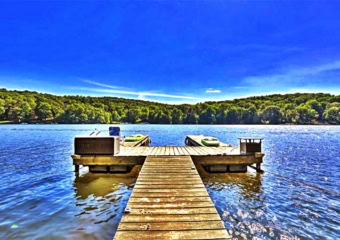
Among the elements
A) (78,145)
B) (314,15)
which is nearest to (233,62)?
(314,15)

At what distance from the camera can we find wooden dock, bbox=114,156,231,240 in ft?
10.7

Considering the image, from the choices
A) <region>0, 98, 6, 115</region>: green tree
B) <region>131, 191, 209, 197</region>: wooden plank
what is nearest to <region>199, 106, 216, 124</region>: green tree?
<region>0, 98, 6, 115</region>: green tree

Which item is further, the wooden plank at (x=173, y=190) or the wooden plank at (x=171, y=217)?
the wooden plank at (x=173, y=190)

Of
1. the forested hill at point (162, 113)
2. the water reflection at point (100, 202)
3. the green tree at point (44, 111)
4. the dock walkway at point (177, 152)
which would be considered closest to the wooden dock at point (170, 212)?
the water reflection at point (100, 202)

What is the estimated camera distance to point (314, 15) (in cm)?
1995

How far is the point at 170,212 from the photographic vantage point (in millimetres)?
4020

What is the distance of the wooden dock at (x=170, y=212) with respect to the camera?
327 centimetres

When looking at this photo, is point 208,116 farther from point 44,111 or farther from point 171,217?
point 171,217

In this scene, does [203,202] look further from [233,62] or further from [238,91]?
[238,91]

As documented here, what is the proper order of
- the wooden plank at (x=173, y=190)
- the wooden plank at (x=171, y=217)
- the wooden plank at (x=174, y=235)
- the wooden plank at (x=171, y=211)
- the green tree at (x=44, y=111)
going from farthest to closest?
the green tree at (x=44, y=111)
the wooden plank at (x=173, y=190)
the wooden plank at (x=171, y=211)
the wooden plank at (x=171, y=217)
the wooden plank at (x=174, y=235)

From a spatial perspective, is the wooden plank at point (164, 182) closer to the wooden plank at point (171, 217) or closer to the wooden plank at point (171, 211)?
the wooden plank at point (171, 211)

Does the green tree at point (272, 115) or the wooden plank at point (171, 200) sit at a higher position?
the green tree at point (272, 115)

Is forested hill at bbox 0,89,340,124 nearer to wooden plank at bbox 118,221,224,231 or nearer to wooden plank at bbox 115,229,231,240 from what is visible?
wooden plank at bbox 118,221,224,231

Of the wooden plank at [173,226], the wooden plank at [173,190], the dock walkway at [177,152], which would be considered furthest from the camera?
the dock walkway at [177,152]
